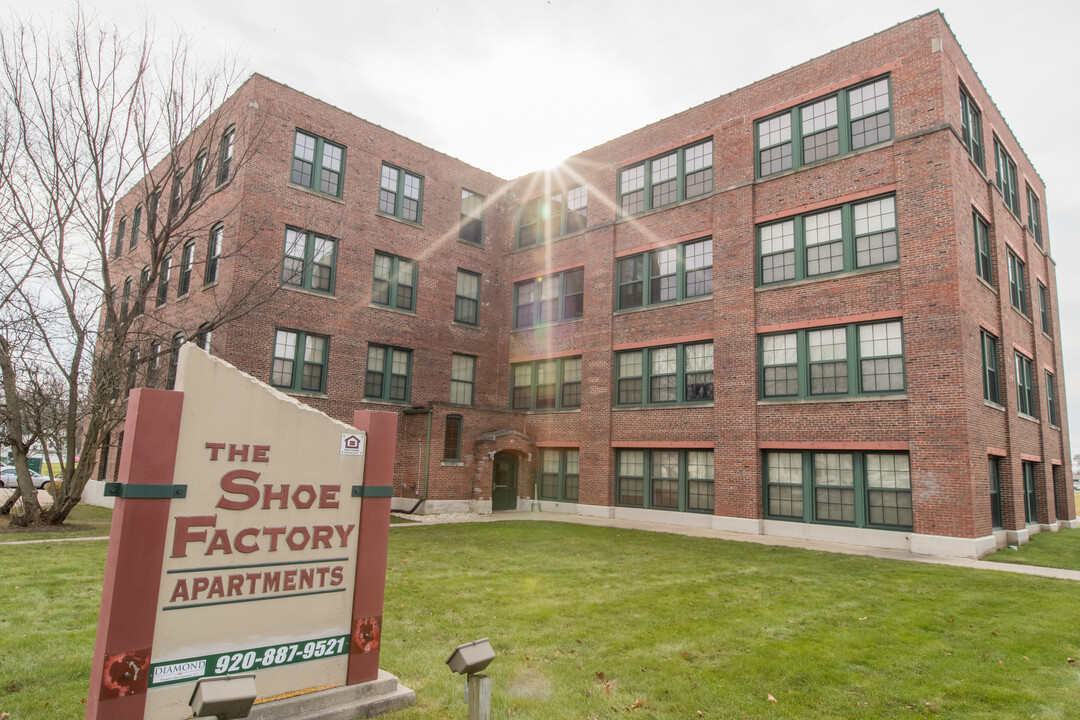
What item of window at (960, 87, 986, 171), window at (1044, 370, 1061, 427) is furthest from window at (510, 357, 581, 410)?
window at (1044, 370, 1061, 427)

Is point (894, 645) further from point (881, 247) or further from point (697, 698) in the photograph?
point (881, 247)

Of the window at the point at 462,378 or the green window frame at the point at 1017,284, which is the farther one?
the window at the point at 462,378

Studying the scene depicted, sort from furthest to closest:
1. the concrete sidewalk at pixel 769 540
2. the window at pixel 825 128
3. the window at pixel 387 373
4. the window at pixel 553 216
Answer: the window at pixel 553 216 → the window at pixel 387 373 → the window at pixel 825 128 → the concrete sidewalk at pixel 769 540

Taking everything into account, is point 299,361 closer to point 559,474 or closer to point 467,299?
point 467,299

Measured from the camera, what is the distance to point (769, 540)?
16.6 metres

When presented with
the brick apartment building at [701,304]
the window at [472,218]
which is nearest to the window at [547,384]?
the brick apartment building at [701,304]

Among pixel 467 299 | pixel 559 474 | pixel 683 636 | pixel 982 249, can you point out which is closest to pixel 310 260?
pixel 467 299

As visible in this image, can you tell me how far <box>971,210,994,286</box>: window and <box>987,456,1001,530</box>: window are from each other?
495 cm

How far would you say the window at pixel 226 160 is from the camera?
2053 centimetres

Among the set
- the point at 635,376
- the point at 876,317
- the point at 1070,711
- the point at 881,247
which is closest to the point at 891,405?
the point at 876,317

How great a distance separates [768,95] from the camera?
1972 centimetres

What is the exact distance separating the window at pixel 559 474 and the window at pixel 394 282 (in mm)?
7615

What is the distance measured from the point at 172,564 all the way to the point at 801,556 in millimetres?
12703

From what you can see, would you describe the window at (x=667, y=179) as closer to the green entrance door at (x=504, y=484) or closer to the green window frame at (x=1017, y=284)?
the green window frame at (x=1017, y=284)
